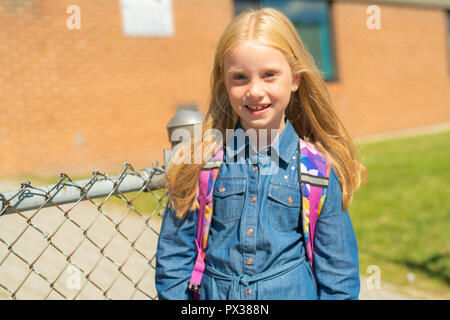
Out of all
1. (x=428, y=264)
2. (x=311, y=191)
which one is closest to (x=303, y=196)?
(x=311, y=191)

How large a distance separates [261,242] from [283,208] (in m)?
0.15

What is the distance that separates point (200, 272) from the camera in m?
1.66

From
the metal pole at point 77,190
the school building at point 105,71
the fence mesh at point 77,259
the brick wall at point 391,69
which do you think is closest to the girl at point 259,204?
the metal pole at point 77,190

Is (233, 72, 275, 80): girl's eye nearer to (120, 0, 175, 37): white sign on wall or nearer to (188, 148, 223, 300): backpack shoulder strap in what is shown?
(188, 148, 223, 300): backpack shoulder strap

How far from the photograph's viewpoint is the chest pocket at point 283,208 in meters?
1.63

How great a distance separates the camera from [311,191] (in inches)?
63.9

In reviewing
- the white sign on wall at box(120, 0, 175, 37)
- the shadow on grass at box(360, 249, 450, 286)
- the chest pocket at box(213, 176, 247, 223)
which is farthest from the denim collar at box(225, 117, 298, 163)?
the white sign on wall at box(120, 0, 175, 37)

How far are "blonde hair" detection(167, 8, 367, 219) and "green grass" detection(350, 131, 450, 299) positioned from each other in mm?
2009

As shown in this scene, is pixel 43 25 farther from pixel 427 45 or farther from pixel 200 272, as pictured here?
pixel 427 45

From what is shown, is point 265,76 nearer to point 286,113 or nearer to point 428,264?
point 286,113

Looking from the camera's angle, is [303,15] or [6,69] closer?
[6,69]
